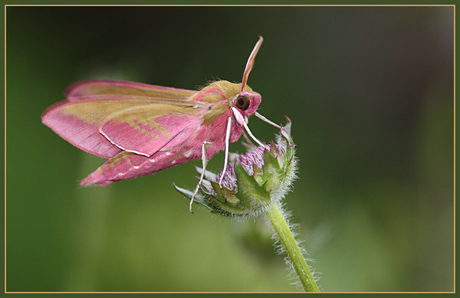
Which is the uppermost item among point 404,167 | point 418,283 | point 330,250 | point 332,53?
point 332,53

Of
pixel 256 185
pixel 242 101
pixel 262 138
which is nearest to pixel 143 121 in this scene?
pixel 242 101

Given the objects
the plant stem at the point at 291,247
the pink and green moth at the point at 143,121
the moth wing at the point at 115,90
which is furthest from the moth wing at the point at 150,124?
the plant stem at the point at 291,247

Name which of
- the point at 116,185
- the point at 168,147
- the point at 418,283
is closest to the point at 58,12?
the point at 116,185

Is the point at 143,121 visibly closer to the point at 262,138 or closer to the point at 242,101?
the point at 242,101

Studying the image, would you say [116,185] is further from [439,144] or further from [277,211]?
[439,144]

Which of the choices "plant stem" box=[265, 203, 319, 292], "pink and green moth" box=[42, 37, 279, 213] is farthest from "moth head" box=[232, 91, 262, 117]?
"plant stem" box=[265, 203, 319, 292]

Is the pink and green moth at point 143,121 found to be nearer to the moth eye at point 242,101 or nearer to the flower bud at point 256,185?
the moth eye at point 242,101
